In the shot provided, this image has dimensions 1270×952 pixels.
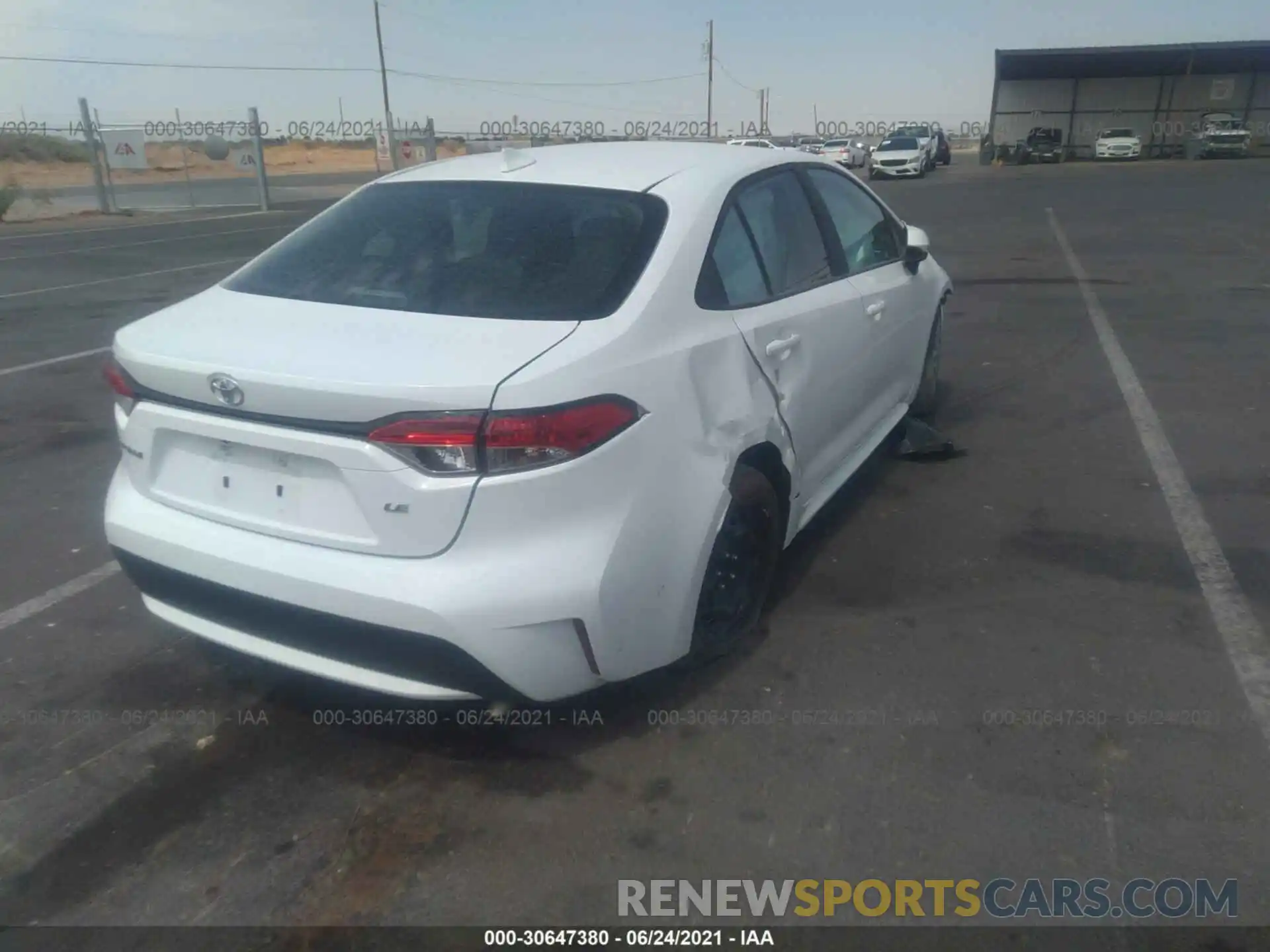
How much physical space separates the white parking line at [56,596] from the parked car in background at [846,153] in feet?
124

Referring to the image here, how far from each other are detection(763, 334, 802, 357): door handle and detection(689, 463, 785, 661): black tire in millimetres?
394

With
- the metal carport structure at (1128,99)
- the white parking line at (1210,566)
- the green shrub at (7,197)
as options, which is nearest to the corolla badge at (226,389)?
the white parking line at (1210,566)

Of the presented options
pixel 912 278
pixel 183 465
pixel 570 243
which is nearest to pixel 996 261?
pixel 912 278

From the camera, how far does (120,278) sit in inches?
513

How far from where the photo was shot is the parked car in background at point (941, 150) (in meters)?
43.3

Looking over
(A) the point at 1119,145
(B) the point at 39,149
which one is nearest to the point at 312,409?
(A) the point at 1119,145

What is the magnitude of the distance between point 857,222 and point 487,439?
2795mm

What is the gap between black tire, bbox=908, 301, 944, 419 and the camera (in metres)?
5.84

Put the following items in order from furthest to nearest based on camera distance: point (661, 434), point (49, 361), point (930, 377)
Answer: point (49, 361), point (930, 377), point (661, 434)

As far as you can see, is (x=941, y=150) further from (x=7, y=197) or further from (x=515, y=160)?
(x=515, y=160)

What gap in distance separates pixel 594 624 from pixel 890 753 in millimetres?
1002

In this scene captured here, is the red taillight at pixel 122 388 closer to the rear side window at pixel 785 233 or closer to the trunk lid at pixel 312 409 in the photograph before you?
the trunk lid at pixel 312 409

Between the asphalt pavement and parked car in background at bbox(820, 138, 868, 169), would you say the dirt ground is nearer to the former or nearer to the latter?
parked car in background at bbox(820, 138, 868, 169)

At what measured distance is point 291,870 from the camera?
104 inches
